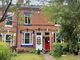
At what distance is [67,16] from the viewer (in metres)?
29.0

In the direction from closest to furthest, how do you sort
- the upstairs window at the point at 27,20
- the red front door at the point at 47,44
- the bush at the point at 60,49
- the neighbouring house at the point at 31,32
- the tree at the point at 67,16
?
the tree at the point at 67,16 < the bush at the point at 60,49 < the neighbouring house at the point at 31,32 < the upstairs window at the point at 27,20 < the red front door at the point at 47,44

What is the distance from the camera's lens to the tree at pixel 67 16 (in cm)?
2725

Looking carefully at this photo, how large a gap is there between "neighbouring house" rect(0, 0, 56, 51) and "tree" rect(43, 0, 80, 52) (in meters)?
9.78

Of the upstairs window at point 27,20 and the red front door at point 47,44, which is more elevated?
the upstairs window at point 27,20

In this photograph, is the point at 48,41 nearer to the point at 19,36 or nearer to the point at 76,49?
the point at 19,36

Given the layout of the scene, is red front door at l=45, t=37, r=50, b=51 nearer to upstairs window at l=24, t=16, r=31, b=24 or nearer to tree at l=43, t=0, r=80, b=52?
upstairs window at l=24, t=16, r=31, b=24

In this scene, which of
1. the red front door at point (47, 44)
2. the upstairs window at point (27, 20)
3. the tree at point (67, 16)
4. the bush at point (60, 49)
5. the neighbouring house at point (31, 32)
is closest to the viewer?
the tree at point (67, 16)

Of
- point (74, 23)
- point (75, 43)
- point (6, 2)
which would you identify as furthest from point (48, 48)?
point (6, 2)

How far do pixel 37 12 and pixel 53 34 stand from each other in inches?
151

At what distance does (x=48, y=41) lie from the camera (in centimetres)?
4544

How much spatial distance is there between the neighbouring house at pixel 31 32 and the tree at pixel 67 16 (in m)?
9.78

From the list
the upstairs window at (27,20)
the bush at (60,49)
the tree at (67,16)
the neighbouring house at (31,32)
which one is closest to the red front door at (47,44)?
the neighbouring house at (31,32)

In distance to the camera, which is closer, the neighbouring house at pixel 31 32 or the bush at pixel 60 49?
the bush at pixel 60 49

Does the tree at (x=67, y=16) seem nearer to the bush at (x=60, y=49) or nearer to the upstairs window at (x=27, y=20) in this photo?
the bush at (x=60, y=49)
